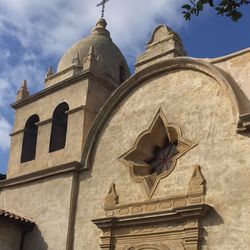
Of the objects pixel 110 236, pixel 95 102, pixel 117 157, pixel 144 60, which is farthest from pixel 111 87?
pixel 110 236

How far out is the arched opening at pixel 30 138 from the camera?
1697 cm

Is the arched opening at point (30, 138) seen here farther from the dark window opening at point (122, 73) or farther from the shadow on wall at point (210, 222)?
the shadow on wall at point (210, 222)

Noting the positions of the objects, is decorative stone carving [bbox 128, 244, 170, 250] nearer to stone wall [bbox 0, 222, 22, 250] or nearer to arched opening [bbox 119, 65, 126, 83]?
stone wall [bbox 0, 222, 22, 250]

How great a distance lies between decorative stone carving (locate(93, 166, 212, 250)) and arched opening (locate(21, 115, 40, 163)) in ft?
14.6

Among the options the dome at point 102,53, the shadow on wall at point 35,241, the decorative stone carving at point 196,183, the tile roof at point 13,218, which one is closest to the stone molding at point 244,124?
the decorative stone carving at point 196,183

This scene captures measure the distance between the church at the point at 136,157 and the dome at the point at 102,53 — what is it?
0.10 meters

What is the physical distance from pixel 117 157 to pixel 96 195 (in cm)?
112

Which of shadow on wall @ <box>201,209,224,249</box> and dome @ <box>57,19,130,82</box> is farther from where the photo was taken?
dome @ <box>57,19,130,82</box>

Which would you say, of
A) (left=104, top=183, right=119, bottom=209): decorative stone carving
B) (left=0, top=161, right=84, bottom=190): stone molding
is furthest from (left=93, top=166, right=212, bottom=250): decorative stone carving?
(left=0, top=161, right=84, bottom=190): stone molding

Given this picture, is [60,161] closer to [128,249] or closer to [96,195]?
[96,195]

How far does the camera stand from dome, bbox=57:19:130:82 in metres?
17.7

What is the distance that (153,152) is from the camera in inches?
538

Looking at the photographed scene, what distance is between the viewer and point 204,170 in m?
11.8

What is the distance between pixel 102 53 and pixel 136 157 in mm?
5324
